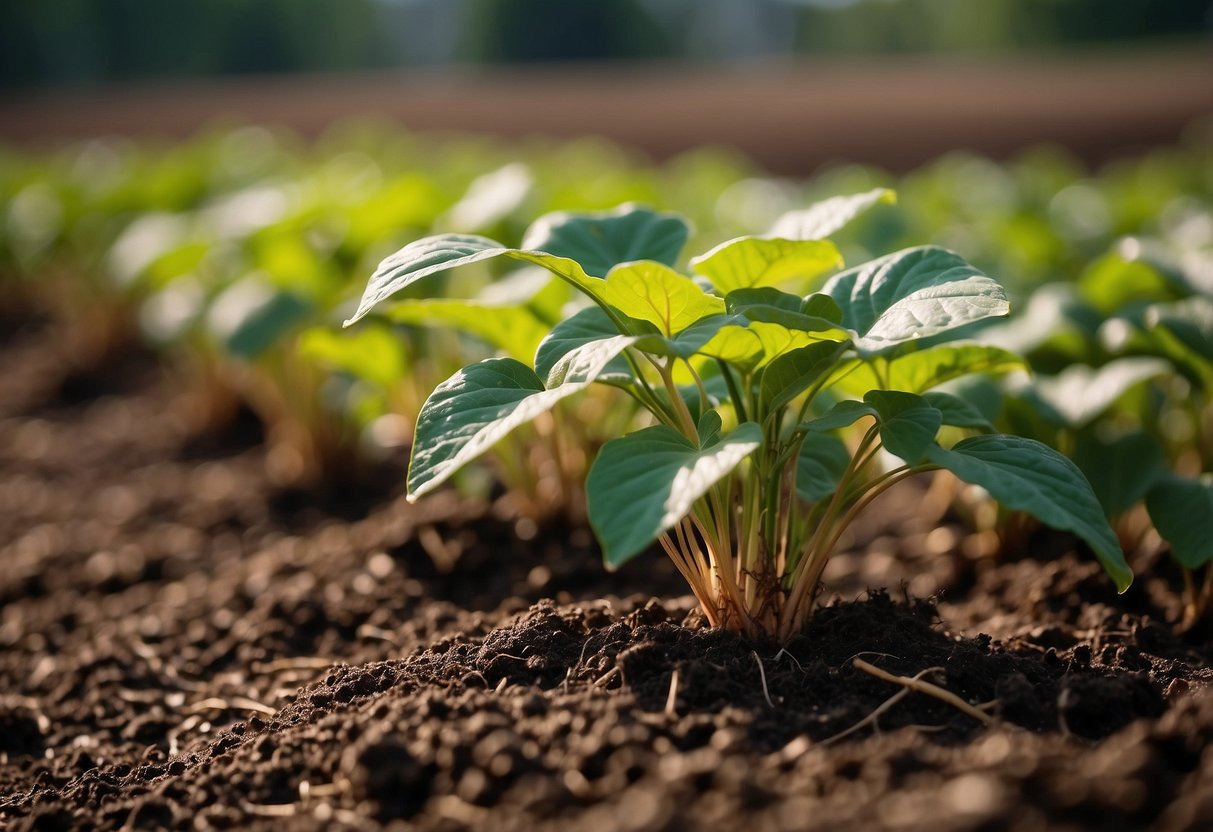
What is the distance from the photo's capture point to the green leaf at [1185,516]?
163 cm

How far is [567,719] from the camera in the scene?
46.4 inches

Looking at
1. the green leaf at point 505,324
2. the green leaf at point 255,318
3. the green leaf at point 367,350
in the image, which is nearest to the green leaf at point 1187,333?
the green leaf at point 505,324

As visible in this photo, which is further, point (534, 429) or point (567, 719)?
point (534, 429)

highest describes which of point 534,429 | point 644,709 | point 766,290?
point 766,290

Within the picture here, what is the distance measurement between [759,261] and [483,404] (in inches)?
19.3

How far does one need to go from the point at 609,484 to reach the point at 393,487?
2012 mm

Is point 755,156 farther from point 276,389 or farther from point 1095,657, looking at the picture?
point 1095,657

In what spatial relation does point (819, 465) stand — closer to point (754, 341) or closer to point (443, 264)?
point (754, 341)

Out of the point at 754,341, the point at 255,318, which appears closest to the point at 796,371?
the point at 754,341

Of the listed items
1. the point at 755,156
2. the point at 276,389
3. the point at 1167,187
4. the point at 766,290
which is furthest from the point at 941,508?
the point at 755,156

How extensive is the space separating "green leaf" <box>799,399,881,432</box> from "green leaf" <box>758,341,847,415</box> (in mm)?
47

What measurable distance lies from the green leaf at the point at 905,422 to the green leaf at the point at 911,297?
2.8 inches

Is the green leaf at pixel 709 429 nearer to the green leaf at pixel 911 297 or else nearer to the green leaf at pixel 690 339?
the green leaf at pixel 690 339

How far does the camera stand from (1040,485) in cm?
125
